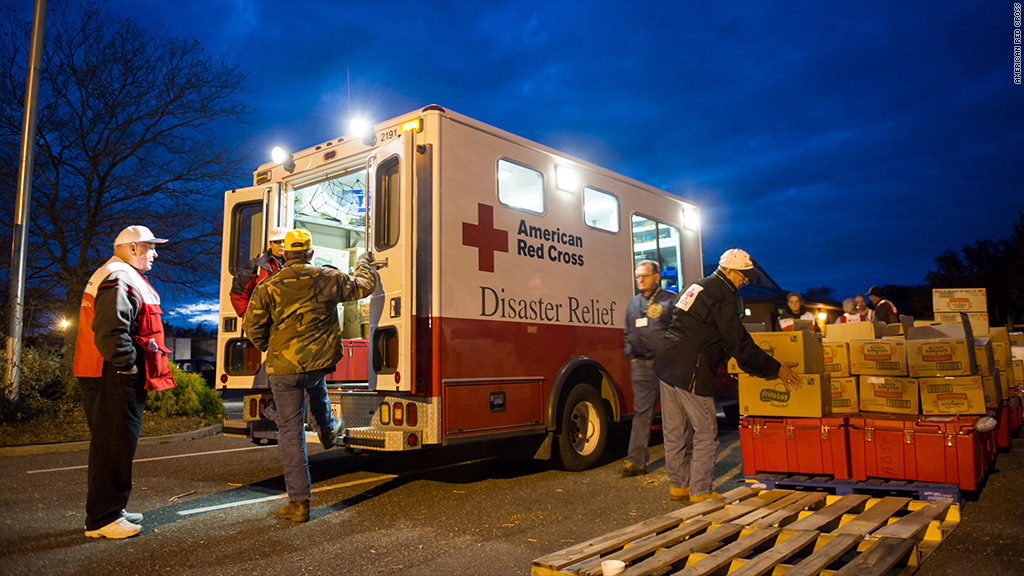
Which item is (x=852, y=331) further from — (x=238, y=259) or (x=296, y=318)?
(x=238, y=259)

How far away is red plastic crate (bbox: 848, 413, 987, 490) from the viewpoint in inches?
169

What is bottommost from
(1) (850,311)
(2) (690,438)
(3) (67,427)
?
(3) (67,427)

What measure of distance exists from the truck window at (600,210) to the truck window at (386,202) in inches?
80.6

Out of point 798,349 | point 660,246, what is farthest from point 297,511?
point 660,246

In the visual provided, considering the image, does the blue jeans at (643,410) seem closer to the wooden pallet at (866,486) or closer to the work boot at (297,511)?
the wooden pallet at (866,486)

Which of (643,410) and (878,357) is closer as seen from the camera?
(878,357)

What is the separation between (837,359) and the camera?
16.3 feet

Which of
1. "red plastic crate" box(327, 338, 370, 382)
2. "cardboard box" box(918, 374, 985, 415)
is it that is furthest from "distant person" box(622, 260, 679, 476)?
"red plastic crate" box(327, 338, 370, 382)

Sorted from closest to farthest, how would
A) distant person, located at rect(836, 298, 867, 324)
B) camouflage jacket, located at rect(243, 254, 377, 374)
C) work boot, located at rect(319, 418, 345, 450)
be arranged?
1. camouflage jacket, located at rect(243, 254, 377, 374)
2. work boot, located at rect(319, 418, 345, 450)
3. distant person, located at rect(836, 298, 867, 324)

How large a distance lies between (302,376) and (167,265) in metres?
9.15

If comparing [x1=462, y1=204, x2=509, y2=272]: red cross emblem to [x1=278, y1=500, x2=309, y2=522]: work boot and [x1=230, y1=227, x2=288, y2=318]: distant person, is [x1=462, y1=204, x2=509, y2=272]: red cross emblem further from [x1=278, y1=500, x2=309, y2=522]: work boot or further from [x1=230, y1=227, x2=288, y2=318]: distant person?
[x1=278, y1=500, x2=309, y2=522]: work boot

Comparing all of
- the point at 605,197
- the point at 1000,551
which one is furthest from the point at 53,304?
the point at 1000,551

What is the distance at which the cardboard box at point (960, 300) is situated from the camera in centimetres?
803

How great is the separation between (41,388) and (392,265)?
7297mm
